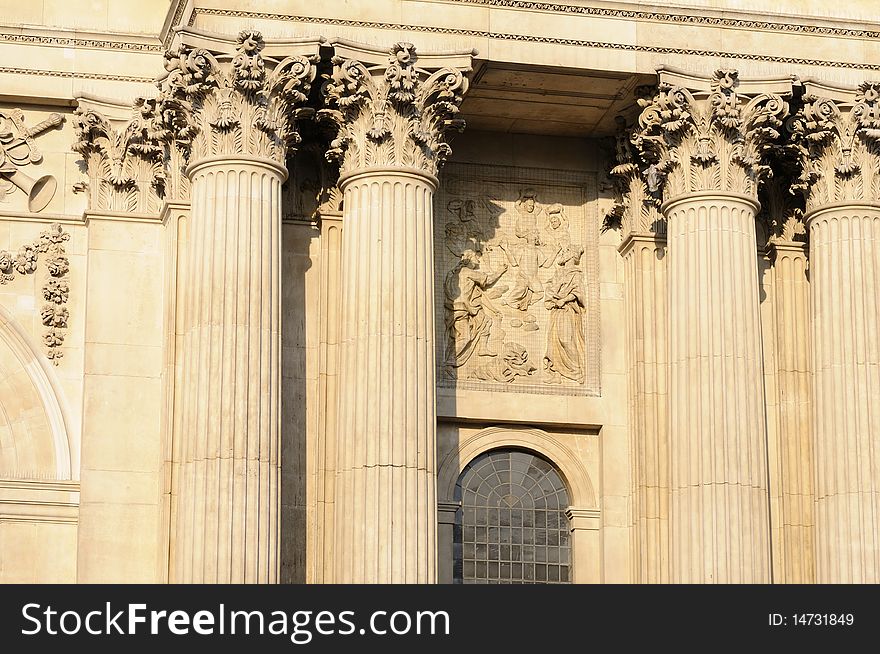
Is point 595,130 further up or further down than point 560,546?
further up

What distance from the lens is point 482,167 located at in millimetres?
40781

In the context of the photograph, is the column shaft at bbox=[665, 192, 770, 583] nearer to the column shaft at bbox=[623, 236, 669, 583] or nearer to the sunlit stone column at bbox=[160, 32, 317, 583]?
the column shaft at bbox=[623, 236, 669, 583]

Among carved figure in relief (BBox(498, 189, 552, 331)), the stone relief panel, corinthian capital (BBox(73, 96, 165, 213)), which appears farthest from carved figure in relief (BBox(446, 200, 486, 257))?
corinthian capital (BBox(73, 96, 165, 213))

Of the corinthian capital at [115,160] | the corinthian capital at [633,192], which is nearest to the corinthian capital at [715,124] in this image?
the corinthian capital at [633,192]

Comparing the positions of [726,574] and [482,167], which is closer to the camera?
[726,574]

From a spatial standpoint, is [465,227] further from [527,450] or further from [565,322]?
[527,450]

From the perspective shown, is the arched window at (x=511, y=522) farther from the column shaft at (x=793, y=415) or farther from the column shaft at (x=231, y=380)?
the column shaft at (x=231, y=380)

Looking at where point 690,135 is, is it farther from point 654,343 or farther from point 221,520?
point 221,520

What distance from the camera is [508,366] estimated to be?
40.0m

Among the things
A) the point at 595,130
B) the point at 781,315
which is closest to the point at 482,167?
the point at 595,130

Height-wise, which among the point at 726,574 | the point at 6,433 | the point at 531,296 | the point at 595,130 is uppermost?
the point at 595,130

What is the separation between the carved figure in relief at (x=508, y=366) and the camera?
39.9 m

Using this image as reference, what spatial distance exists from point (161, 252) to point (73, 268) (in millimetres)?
1417

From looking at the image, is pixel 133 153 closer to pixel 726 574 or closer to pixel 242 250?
pixel 242 250
